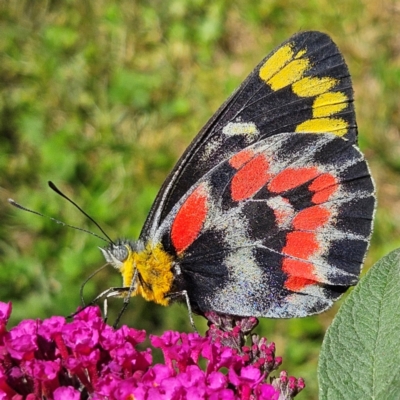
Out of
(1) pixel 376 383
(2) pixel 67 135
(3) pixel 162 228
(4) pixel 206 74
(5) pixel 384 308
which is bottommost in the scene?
(1) pixel 376 383

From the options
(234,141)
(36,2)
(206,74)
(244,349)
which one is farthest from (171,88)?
(244,349)

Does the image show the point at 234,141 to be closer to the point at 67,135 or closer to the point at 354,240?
the point at 354,240

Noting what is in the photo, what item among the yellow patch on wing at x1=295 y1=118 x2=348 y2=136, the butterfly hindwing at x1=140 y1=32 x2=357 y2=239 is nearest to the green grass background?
the butterfly hindwing at x1=140 y1=32 x2=357 y2=239

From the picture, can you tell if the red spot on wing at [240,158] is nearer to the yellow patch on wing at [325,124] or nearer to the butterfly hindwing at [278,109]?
the butterfly hindwing at [278,109]

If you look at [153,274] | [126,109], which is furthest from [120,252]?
[126,109]

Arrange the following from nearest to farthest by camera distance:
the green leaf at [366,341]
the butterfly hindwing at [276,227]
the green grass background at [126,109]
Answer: the green leaf at [366,341] → the butterfly hindwing at [276,227] → the green grass background at [126,109]

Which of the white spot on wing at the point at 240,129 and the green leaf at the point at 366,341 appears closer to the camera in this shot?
the green leaf at the point at 366,341

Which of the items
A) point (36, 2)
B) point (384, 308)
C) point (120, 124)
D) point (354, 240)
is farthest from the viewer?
point (36, 2)

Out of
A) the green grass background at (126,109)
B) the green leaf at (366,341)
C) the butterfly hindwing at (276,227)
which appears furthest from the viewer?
the green grass background at (126,109)

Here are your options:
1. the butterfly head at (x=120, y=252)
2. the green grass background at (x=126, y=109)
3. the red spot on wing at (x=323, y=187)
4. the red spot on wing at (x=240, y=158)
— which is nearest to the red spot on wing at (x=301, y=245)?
the red spot on wing at (x=323, y=187)
